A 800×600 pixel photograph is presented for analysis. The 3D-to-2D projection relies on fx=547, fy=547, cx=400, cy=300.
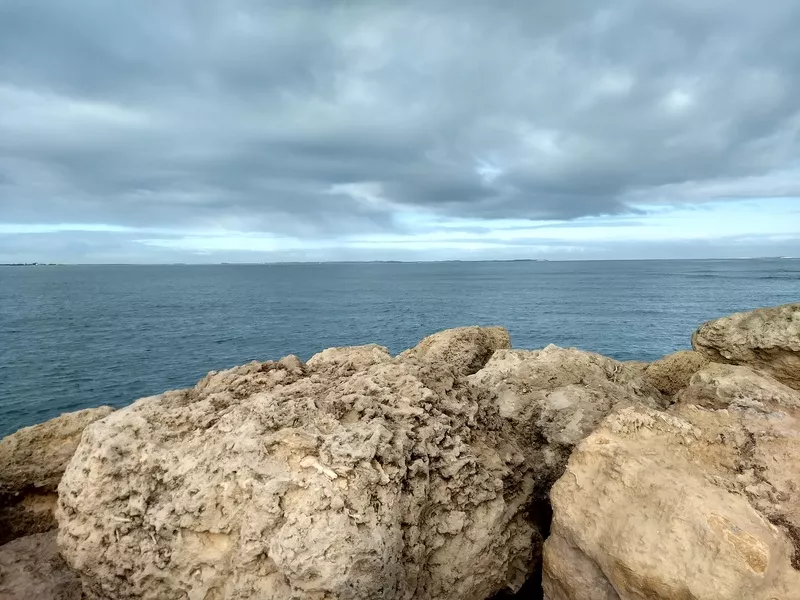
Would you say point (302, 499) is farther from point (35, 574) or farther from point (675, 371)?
point (675, 371)

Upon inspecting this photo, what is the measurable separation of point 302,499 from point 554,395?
3.78m

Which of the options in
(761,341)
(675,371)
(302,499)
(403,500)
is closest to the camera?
(302,499)

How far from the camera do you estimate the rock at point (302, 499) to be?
436cm

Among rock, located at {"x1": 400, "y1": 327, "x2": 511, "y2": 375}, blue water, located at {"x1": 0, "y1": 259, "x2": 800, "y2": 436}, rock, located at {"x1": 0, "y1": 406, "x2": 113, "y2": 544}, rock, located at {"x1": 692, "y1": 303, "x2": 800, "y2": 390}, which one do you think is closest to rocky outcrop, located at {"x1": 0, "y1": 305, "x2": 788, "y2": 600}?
rock, located at {"x1": 0, "y1": 406, "x2": 113, "y2": 544}

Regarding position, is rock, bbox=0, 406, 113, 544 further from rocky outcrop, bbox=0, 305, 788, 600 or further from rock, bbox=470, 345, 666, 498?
rock, bbox=470, 345, 666, 498

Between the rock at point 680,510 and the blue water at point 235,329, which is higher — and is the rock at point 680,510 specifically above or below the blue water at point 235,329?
above

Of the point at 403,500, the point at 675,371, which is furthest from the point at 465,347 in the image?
the point at 403,500

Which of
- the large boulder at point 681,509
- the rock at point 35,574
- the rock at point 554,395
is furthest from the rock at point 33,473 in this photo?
the large boulder at point 681,509

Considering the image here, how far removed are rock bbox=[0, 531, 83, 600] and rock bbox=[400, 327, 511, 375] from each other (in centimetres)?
615

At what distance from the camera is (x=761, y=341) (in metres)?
8.59

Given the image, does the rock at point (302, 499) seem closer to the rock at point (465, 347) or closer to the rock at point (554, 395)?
the rock at point (554, 395)

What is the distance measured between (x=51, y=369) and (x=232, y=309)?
35.7m

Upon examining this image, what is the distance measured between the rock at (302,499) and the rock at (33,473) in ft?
8.40

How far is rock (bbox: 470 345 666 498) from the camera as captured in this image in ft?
20.5
